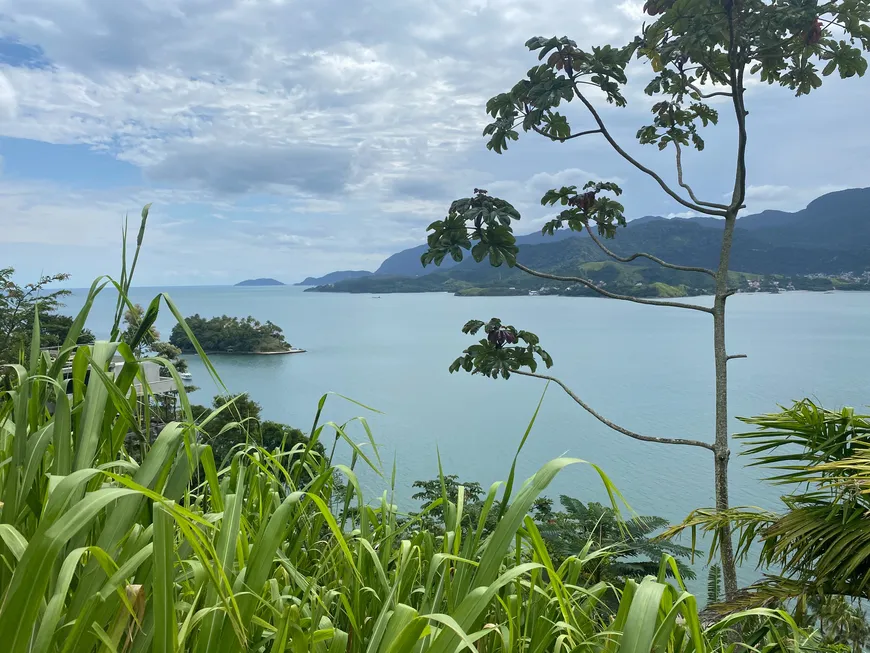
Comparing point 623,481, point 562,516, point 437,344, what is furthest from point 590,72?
point 437,344

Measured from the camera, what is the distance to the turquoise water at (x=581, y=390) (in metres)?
18.8

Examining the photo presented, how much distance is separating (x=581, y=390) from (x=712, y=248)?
198 feet

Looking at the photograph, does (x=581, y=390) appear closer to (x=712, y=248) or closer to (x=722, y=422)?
(x=722, y=422)

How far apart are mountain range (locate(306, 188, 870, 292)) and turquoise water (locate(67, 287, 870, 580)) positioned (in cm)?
1227

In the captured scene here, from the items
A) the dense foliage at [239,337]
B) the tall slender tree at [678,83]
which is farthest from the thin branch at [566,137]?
the dense foliage at [239,337]

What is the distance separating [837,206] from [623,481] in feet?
348

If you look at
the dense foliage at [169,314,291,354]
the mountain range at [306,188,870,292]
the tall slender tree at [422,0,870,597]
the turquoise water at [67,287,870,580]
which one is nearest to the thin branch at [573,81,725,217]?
the tall slender tree at [422,0,870,597]

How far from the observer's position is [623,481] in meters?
18.2

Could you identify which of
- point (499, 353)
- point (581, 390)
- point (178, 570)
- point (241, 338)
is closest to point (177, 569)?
point (178, 570)

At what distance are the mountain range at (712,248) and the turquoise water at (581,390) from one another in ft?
40.2

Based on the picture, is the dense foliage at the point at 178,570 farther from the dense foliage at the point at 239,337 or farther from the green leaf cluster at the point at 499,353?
the dense foliage at the point at 239,337

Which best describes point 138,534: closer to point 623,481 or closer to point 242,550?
point 242,550

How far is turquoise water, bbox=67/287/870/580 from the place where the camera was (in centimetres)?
1875

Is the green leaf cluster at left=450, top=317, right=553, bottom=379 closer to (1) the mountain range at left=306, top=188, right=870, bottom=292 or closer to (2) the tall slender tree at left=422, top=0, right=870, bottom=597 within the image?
(2) the tall slender tree at left=422, top=0, right=870, bottom=597
